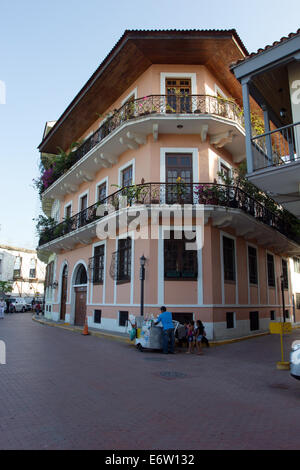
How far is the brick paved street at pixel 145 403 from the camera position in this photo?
419 cm

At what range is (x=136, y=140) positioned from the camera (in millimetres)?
15891

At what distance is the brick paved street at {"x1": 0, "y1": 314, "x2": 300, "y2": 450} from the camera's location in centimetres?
419

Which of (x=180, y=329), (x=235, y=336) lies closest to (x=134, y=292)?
(x=180, y=329)

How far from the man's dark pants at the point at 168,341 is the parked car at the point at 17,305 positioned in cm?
3448

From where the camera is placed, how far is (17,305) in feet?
141

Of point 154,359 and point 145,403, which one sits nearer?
point 145,403

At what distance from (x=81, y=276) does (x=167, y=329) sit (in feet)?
35.7

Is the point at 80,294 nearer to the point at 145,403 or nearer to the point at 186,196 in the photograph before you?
the point at 186,196

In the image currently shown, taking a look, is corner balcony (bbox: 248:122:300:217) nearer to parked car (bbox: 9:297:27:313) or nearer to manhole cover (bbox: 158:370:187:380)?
manhole cover (bbox: 158:370:187:380)
